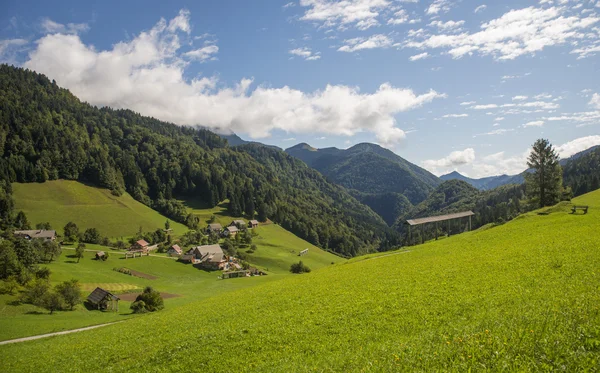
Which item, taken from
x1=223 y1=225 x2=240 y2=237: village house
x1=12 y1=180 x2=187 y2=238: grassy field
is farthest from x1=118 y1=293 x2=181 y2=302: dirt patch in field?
x1=223 y1=225 x2=240 y2=237: village house

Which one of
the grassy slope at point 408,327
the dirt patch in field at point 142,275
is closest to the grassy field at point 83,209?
the dirt patch in field at point 142,275

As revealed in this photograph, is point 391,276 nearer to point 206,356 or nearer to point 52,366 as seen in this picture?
point 206,356

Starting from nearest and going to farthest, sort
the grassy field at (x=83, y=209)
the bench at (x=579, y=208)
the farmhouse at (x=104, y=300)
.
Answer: the bench at (x=579, y=208) → the farmhouse at (x=104, y=300) → the grassy field at (x=83, y=209)

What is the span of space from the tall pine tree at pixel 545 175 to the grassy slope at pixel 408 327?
4461cm

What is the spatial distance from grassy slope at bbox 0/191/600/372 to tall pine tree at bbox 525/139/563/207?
1756 inches

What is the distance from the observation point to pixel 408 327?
1631 centimetres

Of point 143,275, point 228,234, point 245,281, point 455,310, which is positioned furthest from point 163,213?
point 455,310

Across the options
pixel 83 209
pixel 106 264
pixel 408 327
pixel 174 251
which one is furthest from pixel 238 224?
pixel 408 327

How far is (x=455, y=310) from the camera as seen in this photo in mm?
17344

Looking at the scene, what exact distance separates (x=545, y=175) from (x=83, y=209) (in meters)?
182

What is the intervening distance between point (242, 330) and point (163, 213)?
19606 cm

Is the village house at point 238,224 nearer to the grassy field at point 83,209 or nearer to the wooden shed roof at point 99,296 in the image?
the grassy field at point 83,209

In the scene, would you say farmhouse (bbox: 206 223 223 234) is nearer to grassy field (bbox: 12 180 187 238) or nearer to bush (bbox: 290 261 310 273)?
grassy field (bbox: 12 180 187 238)

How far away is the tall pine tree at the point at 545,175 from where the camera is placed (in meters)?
69.3
